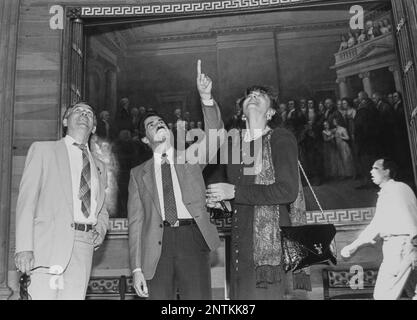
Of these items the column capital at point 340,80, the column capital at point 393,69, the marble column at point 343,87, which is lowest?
the marble column at point 343,87

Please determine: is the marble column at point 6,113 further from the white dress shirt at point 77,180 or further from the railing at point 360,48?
the railing at point 360,48

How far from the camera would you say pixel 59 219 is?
355cm

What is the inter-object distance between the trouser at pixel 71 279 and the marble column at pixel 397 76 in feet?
13.3

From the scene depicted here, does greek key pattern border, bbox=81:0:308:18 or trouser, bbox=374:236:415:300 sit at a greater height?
greek key pattern border, bbox=81:0:308:18

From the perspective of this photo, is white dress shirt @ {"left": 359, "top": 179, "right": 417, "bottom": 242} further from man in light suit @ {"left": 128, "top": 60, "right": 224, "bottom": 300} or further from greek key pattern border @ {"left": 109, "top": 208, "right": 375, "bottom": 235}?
man in light suit @ {"left": 128, "top": 60, "right": 224, "bottom": 300}

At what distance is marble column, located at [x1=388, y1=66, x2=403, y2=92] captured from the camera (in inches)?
239

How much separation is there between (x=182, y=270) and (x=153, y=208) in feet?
1.62

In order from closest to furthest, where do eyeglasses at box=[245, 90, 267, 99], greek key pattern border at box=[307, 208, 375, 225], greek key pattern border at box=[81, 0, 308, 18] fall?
eyeglasses at box=[245, 90, 267, 99] → greek key pattern border at box=[307, 208, 375, 225] → greek key pattern border at box=[81, 0, 308, 18]

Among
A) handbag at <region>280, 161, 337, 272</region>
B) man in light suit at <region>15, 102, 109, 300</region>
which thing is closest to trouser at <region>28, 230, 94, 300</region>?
man in light suit at <region>15, 102, 109, 300</region>

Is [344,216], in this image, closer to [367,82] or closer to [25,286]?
[367,82]

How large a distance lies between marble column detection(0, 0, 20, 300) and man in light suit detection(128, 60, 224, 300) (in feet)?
7.62

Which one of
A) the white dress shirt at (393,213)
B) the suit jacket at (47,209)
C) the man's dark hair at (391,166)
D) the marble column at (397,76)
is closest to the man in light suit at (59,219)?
the suit jacket at (47,209)

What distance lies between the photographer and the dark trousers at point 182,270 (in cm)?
356
